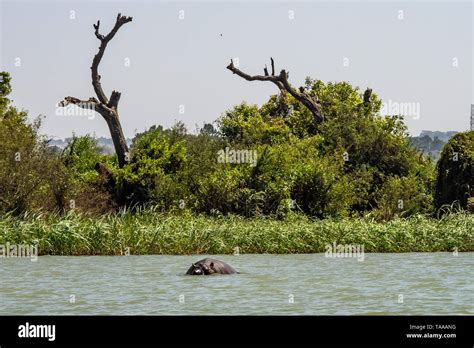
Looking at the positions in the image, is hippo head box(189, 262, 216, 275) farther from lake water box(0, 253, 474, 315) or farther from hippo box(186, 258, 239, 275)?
lake water box(0, 253, 474, 315)

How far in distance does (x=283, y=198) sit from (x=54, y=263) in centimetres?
1232

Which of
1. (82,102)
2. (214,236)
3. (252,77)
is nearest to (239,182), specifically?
(214,236)

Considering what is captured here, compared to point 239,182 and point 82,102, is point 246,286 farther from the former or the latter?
point 82,102

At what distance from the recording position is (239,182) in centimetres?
3766

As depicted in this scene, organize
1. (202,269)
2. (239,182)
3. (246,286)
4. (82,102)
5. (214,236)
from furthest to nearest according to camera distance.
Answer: (82,102)
(239,182)
(214,236)
(202,269)
(246,286)

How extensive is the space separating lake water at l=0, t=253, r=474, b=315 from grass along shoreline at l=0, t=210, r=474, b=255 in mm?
881

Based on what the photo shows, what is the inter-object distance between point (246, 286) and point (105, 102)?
22.6 m

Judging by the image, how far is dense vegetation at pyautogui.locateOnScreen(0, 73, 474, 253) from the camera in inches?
1211

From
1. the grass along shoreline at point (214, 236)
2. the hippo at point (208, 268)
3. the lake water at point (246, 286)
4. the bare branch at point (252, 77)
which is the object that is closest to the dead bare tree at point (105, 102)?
the bare branch at point (252, 77)

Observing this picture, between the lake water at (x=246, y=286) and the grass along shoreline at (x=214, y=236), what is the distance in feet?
2.89

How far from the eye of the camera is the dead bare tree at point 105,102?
43094mm

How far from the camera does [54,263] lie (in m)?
26.8
